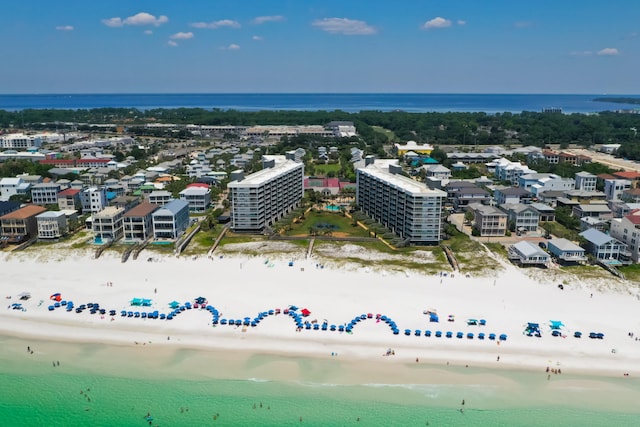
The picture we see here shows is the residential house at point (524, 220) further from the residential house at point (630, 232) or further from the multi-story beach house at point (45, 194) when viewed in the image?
the multi-story beach house at point (45, 194)

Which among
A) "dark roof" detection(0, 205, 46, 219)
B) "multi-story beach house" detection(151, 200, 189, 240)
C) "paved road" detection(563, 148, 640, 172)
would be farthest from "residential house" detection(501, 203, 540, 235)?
"dark roof" detection(0, 205, 46, 219)

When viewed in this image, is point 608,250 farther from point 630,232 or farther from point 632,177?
point 632,177

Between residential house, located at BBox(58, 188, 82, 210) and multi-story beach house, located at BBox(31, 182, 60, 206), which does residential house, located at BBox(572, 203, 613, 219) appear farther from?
multi-story beach house, located at BBox(31, 182, 60, 206)

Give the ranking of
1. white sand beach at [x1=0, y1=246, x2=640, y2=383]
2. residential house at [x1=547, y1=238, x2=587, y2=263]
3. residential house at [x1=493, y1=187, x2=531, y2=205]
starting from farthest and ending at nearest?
1. residential house at [x1=493, y1=187, x2=531, y2=205]
2. residential house at [x1=547, y1=238, x2=587, y2=263]
3. white sand beach at [x1=0, y1=246, x2=640, y2=383]

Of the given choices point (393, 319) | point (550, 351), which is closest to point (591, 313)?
point (550, 351)

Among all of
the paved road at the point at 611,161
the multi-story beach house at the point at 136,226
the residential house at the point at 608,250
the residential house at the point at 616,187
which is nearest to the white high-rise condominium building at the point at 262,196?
the multi-story beach house at the point at 136,226

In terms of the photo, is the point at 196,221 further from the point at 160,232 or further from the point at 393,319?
the point at 393,319
